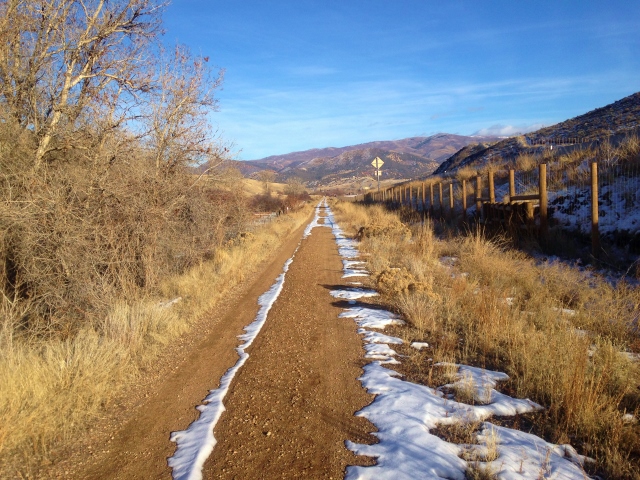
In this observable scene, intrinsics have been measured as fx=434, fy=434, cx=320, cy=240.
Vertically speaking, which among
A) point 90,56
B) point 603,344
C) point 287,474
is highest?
point 90,56

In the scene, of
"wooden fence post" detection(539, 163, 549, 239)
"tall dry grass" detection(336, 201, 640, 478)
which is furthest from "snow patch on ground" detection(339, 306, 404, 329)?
"wooden fence post" detection(539, 163, 549, 239)

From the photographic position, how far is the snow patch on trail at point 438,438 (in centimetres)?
307

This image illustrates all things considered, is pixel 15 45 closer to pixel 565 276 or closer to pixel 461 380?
pixel 461 380

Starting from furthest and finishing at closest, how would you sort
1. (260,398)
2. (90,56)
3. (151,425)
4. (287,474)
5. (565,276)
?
(90,56) < (565,276) < (260,398) < (151,425) < (287,474)

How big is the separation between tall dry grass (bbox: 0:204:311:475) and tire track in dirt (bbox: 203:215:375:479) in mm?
1342

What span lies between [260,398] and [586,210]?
1096 cm

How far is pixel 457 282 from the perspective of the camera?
826 centimetres

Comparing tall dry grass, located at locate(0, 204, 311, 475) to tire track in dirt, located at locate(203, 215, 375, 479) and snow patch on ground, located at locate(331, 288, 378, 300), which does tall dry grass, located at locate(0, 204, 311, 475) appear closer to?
tire track in dirt, located at locate(203, 215, 375, 479)

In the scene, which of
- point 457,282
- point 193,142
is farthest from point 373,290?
point 193,142

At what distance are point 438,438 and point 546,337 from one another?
233 centimetres

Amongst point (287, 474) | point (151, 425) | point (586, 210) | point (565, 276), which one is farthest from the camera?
point (586, 210)

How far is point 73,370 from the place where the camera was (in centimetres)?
464

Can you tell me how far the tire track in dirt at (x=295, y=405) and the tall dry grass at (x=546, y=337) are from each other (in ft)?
3.12

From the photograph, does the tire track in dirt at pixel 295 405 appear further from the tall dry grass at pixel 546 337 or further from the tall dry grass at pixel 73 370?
the tall dry grass at pixel 73 370
